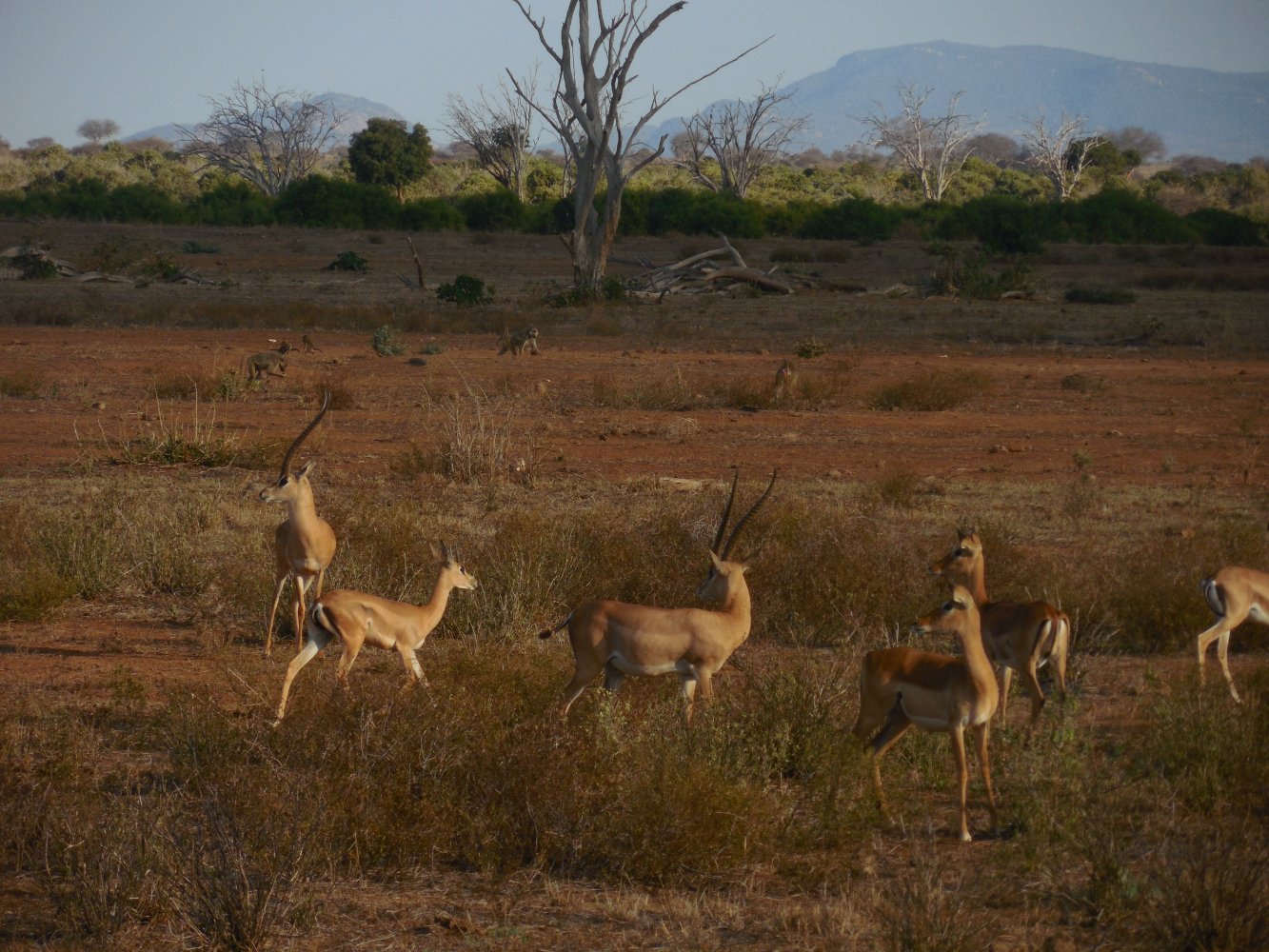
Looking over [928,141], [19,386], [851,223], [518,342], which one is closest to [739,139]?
[928,141]

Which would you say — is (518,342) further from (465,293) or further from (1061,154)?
(1061,154)

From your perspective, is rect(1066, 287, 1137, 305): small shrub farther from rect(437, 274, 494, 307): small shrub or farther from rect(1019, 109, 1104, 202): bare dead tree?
rect(1019, 109, 1104, 202): bare dead tree

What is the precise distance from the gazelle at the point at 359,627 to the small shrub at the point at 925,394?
36.3ft

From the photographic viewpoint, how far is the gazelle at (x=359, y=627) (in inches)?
243

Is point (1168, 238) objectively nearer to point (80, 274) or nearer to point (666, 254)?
point (666, 254)

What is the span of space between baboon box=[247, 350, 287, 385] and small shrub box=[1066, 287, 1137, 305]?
57.4 feet

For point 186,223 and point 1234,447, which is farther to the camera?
point 186,223

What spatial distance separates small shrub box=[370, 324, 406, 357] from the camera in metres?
20.6

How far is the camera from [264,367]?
17.7 m

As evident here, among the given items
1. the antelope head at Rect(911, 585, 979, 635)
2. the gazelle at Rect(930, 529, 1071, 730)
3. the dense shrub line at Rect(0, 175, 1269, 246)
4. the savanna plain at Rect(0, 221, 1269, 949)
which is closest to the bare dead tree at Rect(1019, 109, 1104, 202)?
the dense shrub line at Rect(0, 175, 1269, 246)

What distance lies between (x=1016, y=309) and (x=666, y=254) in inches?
598

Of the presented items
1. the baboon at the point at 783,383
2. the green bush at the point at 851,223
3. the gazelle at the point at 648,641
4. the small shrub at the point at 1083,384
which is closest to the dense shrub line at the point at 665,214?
the green bush at the point at 851,223

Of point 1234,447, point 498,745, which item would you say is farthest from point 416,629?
point 1234,447

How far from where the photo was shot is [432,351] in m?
20.8
